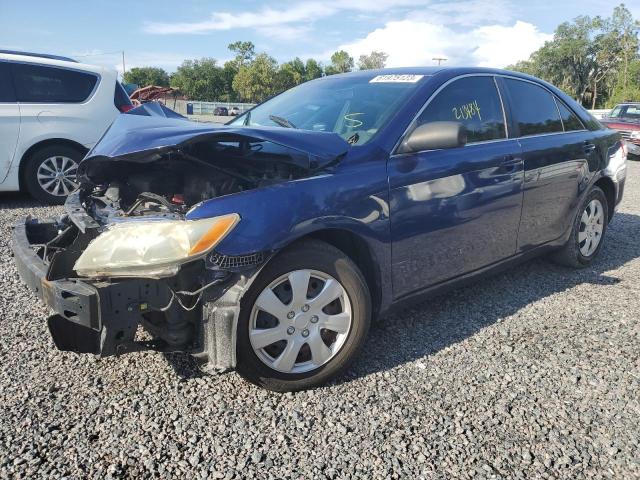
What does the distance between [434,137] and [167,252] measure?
1553mm

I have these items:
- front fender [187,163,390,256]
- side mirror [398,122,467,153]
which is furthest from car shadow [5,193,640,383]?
side mirror [398,122,467,153]

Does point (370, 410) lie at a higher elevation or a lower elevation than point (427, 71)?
lower

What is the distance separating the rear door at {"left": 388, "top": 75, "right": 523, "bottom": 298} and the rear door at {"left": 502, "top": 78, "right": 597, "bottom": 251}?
16cm

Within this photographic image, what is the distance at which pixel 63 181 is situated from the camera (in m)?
6.58

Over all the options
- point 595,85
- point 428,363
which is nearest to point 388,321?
point 428,363

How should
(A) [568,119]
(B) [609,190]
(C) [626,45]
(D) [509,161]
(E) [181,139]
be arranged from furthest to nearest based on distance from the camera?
(C) [626,45] → (B) [609,190] → (A) [568,119] → (D) [509,161] → (E) [181,139]

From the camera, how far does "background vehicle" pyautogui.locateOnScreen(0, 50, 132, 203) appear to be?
246 inches

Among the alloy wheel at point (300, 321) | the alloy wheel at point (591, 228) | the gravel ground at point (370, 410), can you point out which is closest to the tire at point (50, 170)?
the gravel ground at point (370, 410)

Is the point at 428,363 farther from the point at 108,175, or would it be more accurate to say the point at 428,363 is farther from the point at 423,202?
the point at 108,175

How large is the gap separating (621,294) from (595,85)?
73748mm

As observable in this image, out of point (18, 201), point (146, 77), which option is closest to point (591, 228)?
point (18, 201)

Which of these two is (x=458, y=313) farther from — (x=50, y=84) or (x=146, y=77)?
(x=146, y=77)

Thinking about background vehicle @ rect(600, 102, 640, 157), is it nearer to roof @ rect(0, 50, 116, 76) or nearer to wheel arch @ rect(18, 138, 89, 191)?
Answer: roof @ rect(0, 50, 116, 76)

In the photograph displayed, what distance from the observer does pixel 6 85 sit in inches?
246
